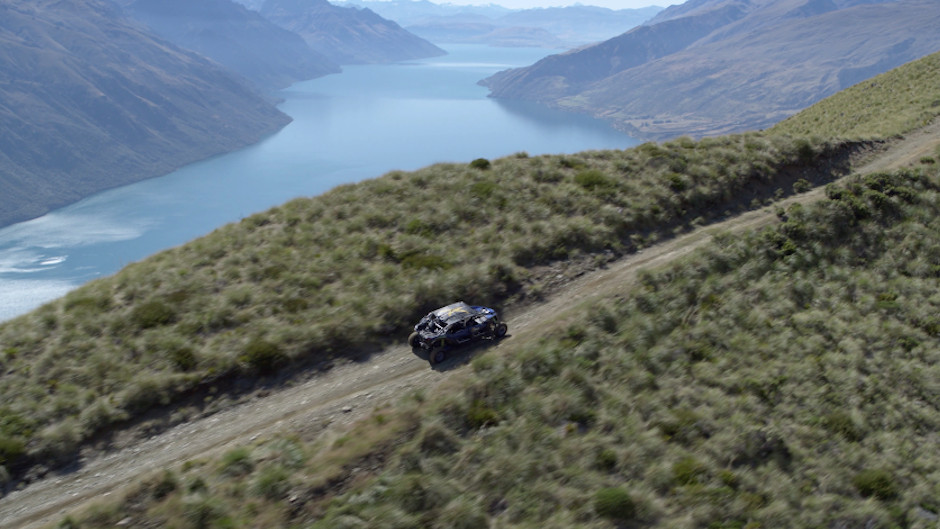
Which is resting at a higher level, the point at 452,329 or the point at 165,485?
the point at 452,329

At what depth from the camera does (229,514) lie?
46.0 ft

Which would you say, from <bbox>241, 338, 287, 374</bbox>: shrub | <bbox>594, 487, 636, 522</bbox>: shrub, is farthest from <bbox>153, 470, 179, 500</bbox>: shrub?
<bbox>594, 487, 636, 522</bbox>: shrub

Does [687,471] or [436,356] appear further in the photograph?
[436,356]

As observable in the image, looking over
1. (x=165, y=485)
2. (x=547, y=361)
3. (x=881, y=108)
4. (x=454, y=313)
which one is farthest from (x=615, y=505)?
(x=881, y=108)

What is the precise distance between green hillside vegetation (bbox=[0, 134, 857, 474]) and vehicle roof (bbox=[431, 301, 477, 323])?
2589 millimetres

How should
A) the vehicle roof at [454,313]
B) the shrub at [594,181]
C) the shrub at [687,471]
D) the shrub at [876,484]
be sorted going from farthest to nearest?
the shrub at [594,181]
the vehicle roof at [454,313]
the shrub at [876,484]
the shrub at [687,471]

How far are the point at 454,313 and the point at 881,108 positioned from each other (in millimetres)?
60771

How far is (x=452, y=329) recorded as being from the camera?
68.0ft

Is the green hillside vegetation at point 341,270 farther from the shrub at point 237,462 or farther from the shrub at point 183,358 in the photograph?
the shrub at point 237,462

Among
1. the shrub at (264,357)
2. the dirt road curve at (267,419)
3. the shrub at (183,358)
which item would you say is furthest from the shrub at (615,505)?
the shrub at (183,358)

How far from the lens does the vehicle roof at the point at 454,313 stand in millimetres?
21047

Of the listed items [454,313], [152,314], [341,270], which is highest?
[152,314]

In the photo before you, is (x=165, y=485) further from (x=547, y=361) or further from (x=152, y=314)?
(x=547, y=361)

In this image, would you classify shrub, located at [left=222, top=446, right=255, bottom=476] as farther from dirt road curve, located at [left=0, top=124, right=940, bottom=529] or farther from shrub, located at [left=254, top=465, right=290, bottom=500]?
dirt road curve, located at [left=0, top=124, right=940, bottom=529]
